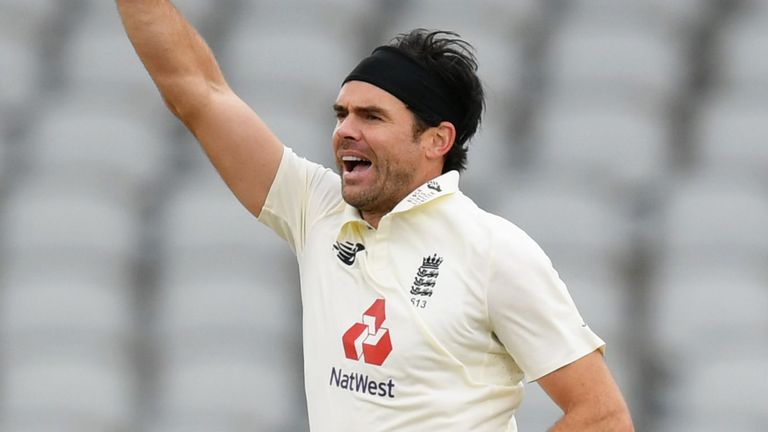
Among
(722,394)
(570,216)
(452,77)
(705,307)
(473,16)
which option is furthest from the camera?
(473,16)

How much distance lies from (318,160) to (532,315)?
2.92 m

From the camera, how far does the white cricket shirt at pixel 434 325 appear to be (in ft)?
7.42

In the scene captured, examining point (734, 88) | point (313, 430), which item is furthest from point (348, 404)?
point (734, 88)

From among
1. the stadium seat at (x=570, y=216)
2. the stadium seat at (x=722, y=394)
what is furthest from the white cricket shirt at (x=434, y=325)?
the stadium seat at (x=570, y=216)

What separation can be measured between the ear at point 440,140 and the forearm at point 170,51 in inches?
17.0

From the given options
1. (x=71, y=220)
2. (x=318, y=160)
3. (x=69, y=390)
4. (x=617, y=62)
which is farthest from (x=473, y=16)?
(x=69, y=390)

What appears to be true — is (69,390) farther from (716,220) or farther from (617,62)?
(617,62)

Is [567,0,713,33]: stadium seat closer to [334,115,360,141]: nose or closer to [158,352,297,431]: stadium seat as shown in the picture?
[158,352,297,431]: stadium seat

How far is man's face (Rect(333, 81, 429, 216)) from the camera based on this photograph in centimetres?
238

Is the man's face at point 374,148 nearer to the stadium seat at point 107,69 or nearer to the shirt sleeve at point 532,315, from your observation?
the shirt sleeve at point 532,315

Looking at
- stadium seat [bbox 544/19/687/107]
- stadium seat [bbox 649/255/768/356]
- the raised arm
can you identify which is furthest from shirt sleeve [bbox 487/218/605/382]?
stadium seat [bbox 544/19/687/107]

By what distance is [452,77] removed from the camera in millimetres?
2506

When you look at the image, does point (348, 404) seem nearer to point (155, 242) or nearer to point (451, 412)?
point (451, 412)

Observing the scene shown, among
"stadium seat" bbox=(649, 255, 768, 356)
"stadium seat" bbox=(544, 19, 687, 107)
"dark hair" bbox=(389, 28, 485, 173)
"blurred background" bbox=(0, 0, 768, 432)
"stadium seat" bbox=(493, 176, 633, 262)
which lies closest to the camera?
"dark hair" bbox=(389, 28, 485, 173)
